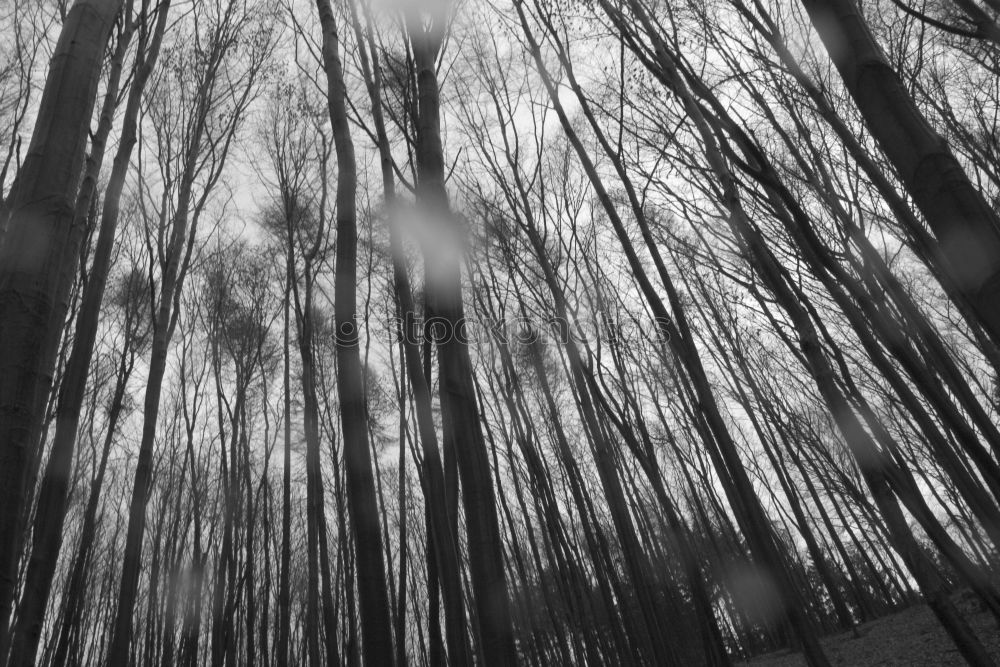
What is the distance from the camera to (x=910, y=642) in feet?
16.1

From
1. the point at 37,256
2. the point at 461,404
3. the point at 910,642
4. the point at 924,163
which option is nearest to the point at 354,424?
the point at 461,404

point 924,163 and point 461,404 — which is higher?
point 461,404

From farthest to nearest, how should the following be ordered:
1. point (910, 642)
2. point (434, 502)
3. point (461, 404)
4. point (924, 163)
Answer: point (910, 642) → point (434, 502) → point (461, 404) → point (924, 163)

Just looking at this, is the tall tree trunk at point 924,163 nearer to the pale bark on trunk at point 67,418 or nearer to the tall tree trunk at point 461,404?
the tall tree trunk at point 461,404

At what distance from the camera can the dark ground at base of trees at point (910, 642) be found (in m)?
3.90

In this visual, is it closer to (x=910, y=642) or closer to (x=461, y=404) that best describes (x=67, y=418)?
(x=461, y=404)

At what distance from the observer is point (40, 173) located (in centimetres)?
95

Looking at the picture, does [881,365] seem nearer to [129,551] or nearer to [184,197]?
[129,551]

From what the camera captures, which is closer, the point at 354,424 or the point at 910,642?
the point at 354,424

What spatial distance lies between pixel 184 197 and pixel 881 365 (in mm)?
4311

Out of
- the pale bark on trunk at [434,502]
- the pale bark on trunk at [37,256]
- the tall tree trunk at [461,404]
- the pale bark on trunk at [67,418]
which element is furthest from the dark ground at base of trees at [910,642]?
Result: the pale bark on trunk at [67,418]

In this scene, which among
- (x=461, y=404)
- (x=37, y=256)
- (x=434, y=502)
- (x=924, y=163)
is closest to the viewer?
(x=924, y=163)

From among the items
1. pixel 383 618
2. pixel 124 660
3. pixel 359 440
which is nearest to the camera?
pixel 383 618

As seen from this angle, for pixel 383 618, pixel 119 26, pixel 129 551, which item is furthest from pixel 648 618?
pixel 119 26
